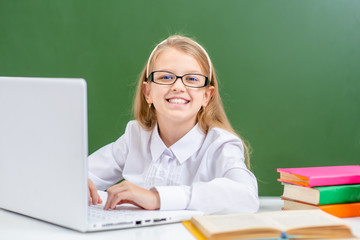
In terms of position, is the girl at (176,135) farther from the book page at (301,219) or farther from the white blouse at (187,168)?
the book page at (301,219)

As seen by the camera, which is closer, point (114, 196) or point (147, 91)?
point (114, 196)

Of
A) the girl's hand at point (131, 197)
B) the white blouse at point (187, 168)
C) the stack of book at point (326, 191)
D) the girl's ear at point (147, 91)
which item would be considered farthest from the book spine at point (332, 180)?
the girl's ear at point (147, 91)

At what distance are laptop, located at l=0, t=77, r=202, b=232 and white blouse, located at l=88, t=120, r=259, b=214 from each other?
0.07m

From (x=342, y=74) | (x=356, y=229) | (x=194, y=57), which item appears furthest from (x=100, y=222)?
(x=342, y=74)

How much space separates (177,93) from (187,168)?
11.3 inches

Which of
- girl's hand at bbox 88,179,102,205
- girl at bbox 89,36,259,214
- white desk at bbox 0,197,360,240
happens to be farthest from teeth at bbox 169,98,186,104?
white desk at bbox 0,197,360,240

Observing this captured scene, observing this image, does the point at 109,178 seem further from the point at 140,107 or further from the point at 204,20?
the point at 204,20

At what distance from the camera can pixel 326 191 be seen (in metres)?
1.24

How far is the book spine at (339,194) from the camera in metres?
1.24

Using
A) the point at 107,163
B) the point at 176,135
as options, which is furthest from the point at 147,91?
the point at 107,163

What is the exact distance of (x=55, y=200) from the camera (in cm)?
100

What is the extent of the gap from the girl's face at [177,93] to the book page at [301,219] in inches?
24.0

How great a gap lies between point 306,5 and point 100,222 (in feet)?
4.96

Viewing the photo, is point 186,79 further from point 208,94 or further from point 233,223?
point 233,223
